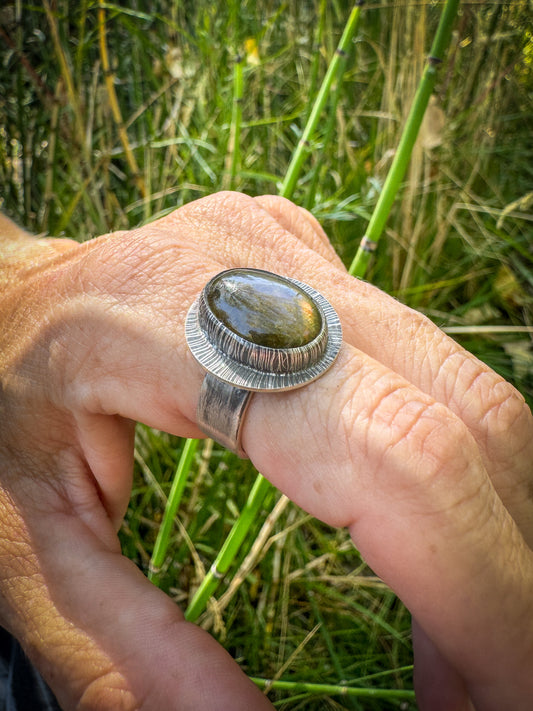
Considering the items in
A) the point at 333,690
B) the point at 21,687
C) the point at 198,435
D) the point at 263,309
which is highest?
the point at 263,309

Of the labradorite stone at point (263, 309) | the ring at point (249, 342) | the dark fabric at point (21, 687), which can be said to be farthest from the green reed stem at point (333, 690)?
the labradorite stone at point (263, 309)

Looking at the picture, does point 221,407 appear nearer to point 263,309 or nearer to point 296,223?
point 263,309

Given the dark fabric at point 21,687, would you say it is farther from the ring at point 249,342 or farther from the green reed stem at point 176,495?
the ring at point 249,342

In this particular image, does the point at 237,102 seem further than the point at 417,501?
Yes

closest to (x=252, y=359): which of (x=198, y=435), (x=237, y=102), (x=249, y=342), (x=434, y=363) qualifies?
(x=249, y=342)

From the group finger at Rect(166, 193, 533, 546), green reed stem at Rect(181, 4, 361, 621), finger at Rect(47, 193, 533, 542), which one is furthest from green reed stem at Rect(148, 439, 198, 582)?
finger at Rect(166, 193, 533, 546)

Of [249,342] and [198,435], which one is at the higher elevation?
[249,342]
